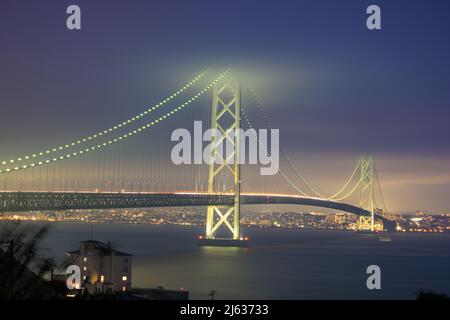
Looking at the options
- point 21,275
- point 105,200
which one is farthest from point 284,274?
point 21,275

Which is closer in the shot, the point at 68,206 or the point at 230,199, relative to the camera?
the point at 68,206

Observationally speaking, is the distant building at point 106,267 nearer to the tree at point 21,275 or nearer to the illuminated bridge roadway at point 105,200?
the tree at point 21,275

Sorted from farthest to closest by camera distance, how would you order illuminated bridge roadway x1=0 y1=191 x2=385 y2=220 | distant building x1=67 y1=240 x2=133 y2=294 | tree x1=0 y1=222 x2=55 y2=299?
illuminated bridge roadway x1=0 y1=191 x2=385 y2=220 < distant building x1=67 y1=240 x2=133 y2=294 < tree x1=0 y1=222 x2=55 y2=299

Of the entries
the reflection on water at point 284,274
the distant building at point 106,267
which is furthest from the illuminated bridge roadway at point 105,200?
the distant building at point 106,267

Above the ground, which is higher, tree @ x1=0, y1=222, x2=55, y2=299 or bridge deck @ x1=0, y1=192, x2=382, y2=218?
bridge deck @ x1=0, y1=192, x2=382, y2=218

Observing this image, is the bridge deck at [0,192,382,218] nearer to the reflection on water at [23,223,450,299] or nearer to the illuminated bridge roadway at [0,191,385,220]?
the illuminated bridge roadway at [0,191,385,220]

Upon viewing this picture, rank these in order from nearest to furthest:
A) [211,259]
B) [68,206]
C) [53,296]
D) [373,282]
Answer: [53,296], [373,282], [68,206], [211,259]

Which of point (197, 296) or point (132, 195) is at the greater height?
point (132, 195)

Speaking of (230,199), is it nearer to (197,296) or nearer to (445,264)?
(445,264)

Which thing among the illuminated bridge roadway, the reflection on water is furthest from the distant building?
the illuminated bridge roadway
